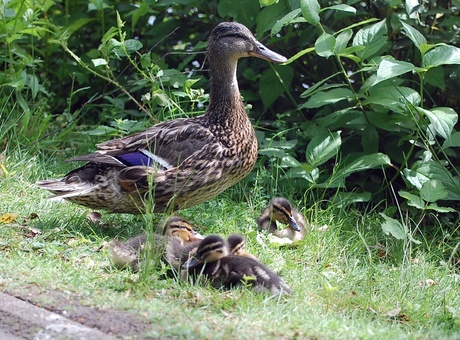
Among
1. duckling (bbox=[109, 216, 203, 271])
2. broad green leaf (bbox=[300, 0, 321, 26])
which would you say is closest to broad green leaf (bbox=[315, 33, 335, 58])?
broad green leaf (bbox=[300, 0, 321, 26])

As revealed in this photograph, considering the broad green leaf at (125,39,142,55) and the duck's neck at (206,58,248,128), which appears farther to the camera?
the broad green leaf at (125,39,142,55)

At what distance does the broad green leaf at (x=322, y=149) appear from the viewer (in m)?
6.54

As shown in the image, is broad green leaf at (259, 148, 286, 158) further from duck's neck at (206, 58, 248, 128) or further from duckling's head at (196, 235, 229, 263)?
duckling's head at (196, 235, 229, 263)

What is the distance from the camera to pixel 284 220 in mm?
5938

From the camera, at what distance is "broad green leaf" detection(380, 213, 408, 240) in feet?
19.6

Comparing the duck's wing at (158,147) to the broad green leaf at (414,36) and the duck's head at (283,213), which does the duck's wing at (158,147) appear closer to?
the duck's head at (283,213)

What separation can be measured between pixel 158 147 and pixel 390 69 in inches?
61.8

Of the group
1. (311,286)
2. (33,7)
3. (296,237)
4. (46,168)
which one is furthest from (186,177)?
(33,7)

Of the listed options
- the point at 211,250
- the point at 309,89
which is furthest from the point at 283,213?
the point at 211,250

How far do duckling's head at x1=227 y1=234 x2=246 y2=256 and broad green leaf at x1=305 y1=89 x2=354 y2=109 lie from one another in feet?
5.07

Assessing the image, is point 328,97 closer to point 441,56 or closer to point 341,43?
point 341,43

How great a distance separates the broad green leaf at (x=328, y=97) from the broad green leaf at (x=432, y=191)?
2.70ft

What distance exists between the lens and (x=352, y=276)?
543cm

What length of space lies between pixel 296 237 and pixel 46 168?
7.24 ft
